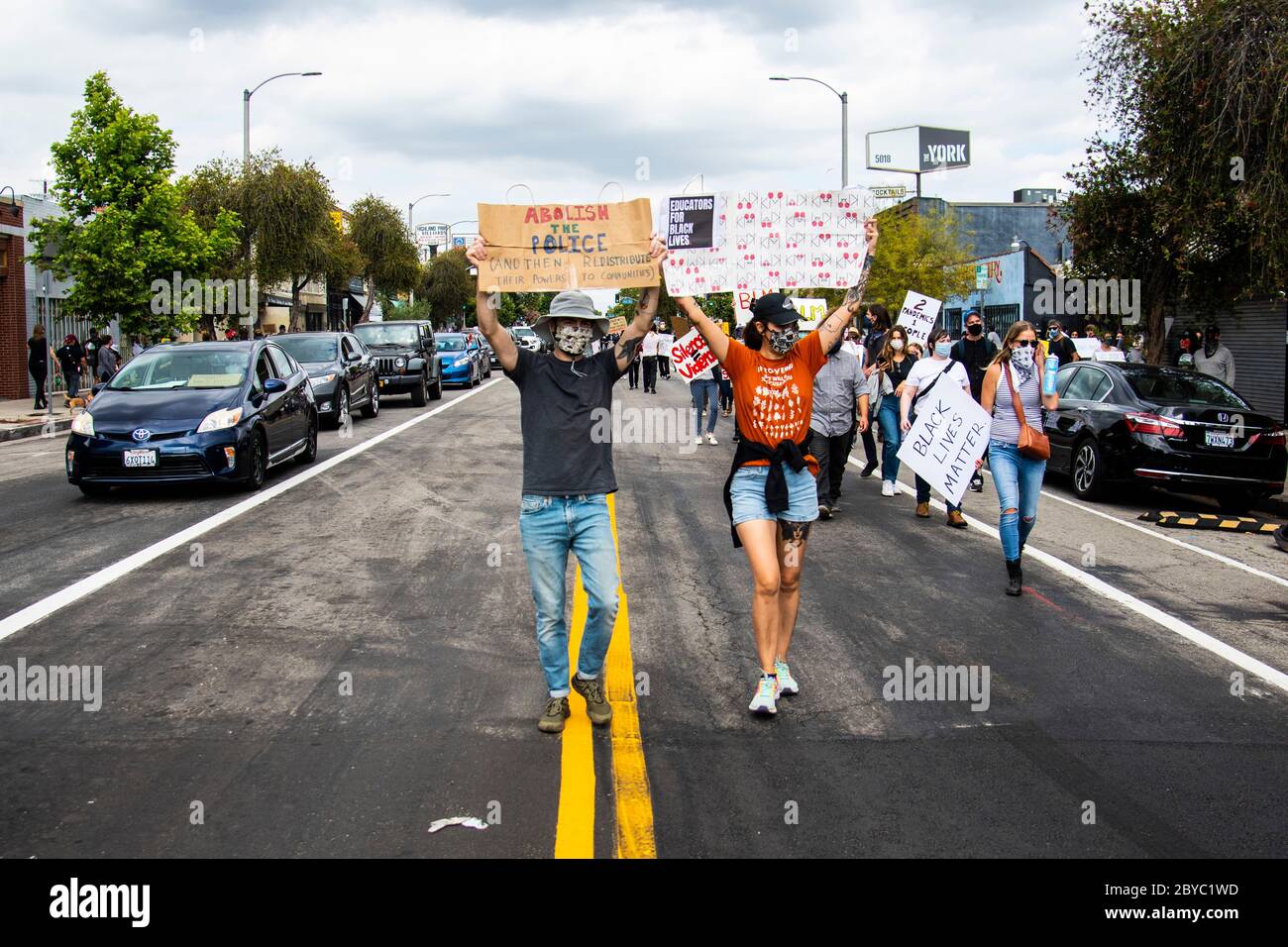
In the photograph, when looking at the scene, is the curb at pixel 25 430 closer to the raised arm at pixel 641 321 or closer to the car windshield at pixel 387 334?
the car windshield at pixel 387 334

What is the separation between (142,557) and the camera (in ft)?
29.2

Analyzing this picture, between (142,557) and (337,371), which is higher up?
(337,371)

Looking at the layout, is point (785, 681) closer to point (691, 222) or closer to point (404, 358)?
point (691, 222)

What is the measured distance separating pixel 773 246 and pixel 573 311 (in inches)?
215

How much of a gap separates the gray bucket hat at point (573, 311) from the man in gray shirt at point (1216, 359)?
15368mm

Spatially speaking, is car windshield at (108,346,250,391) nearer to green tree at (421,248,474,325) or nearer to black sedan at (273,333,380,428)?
black sedan at (273,333,380,428)

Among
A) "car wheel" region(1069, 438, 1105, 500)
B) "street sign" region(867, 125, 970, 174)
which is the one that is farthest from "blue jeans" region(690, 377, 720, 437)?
"street sign" region(867, 125, 970, 174)

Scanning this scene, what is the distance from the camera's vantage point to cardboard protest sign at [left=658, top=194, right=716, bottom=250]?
11789mm

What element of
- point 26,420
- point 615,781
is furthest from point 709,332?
point 26,420

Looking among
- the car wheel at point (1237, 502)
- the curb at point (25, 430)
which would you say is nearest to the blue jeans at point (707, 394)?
the car wheel at point (1237, 502)

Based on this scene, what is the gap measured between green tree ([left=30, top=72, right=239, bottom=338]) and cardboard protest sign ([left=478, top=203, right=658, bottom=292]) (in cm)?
2030

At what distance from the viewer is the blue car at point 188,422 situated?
11.6 m
